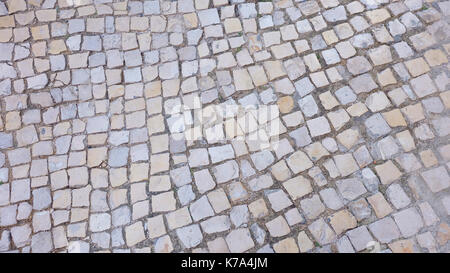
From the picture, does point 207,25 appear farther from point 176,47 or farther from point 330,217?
point 330,217

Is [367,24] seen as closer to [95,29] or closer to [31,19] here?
[95,29]

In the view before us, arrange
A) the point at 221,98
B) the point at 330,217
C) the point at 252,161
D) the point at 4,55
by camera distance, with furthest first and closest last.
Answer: the point at 4,55 < the point at 221,98 < the point at 252,161 < the point at 330,217

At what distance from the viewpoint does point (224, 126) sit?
12.2 ft

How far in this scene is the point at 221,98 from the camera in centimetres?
385

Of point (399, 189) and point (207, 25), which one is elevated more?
point (207, 25)

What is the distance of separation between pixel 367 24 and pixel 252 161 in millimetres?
1894

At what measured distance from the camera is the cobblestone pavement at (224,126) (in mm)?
3354

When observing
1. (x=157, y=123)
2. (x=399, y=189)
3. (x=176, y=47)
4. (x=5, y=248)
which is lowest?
(x=5, y=248)

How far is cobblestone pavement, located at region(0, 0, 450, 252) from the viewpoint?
335cm

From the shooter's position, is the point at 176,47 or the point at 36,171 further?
the point at 176,47

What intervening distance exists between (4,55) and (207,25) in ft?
6.91

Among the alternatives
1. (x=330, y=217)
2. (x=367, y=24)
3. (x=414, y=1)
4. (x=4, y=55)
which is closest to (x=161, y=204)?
(x=330, y=217)

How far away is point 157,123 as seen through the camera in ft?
12.4

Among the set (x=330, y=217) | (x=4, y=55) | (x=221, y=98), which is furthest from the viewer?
(x=4, y=55)
